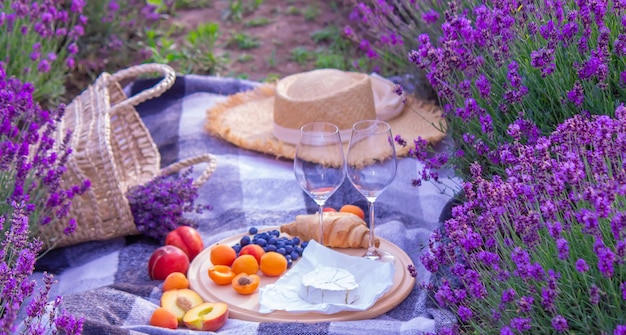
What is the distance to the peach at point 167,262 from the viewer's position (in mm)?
2775

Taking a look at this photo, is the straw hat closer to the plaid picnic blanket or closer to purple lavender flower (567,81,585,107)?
the plaid picnic blanket

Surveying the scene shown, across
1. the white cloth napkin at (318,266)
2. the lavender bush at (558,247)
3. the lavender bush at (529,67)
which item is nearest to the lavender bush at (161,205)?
the white cloth napkin at (318,266)

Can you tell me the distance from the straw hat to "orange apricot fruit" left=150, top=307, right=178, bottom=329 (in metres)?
1.43

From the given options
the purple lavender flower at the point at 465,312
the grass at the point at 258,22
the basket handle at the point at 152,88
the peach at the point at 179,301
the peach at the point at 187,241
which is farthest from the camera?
the grass at the point at 258,22

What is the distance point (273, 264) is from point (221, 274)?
17 centimetres

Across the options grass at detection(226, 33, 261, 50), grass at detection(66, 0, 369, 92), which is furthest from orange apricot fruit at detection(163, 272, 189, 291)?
grass at detection(226, 33, 261, 50)

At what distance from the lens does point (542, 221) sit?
70.0 inches

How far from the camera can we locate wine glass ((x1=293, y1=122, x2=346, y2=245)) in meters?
2.42

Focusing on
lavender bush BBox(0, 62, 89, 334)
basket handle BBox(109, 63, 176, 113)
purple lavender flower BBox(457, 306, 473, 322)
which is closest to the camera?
purple lavender flower BBox(457, 306, 473, 322)

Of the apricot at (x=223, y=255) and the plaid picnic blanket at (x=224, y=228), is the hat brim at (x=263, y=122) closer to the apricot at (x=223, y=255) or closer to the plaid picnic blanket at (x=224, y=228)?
the plaid picnic blanket at (x=224, y=228)

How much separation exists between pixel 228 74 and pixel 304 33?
3.13 ft

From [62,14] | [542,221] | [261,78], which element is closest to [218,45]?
[261,78]

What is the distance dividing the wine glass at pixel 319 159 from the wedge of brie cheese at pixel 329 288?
248 mm

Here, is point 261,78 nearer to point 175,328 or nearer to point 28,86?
point 28,86
